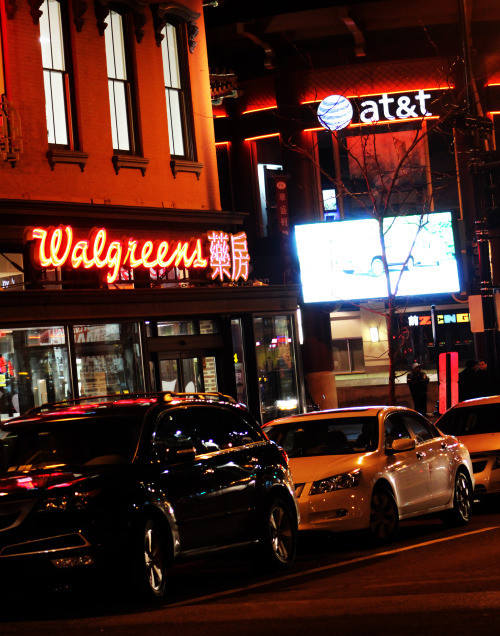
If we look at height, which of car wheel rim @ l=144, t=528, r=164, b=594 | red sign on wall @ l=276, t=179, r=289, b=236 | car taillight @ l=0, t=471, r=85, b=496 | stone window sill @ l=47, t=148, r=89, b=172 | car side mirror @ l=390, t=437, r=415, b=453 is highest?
red sign on wall @ l=276, t=179, r=289, b=236

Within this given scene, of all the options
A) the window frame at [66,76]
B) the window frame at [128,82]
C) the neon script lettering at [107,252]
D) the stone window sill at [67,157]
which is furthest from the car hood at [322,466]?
the window frame at [128,82]

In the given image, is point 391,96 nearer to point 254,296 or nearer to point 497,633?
point 254,296

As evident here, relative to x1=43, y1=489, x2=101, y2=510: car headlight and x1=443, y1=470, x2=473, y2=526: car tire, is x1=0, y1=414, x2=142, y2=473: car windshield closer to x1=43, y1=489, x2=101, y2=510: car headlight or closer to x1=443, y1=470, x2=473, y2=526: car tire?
x1=43, y1=489, x2=101, y2=510: car headlight

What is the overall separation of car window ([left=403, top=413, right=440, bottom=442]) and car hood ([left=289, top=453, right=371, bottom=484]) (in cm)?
166

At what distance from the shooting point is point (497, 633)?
23.9 feet

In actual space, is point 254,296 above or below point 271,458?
above

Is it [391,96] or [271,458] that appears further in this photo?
[391,96]

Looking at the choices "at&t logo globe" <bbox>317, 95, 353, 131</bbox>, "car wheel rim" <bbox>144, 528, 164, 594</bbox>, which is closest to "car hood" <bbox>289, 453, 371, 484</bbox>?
"car wheel rim" <bbox>144, 528, 164, 594</bbox>

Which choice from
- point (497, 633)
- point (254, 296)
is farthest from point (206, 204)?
point (497, 633)

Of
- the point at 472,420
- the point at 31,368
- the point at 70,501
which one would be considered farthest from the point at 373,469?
the point at 31,368

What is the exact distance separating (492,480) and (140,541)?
832 centimetres

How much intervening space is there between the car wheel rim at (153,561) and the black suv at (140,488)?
0.4 inches

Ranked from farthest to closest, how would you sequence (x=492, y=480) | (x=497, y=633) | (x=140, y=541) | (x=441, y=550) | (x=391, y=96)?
(x=391, y=96)
(x=492, y=480)
(x=441, y=550)
(x=140, y=541)
(x=497, y=633)

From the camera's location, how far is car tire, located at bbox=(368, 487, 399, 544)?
13.0 metres
